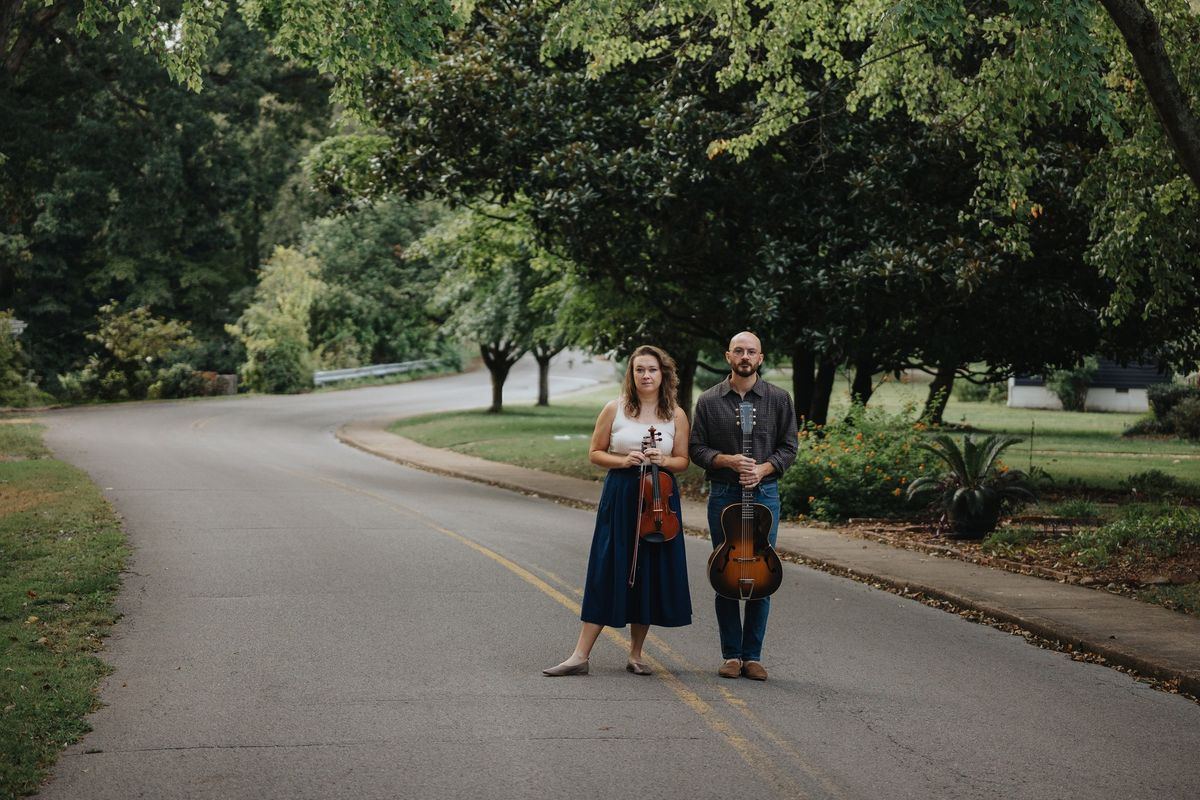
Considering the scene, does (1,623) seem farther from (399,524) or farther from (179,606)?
(399,524)

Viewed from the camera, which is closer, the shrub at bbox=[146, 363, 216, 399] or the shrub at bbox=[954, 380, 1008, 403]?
the shrub at bbox=[146, 363, 216, 399]

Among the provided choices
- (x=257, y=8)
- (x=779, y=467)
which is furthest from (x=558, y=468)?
(x=779, y=467)

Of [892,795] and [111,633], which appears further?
[111,633]

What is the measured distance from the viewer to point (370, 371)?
58594mm

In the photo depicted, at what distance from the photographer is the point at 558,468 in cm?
2636

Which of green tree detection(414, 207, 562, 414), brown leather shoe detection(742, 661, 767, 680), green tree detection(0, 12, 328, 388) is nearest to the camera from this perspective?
brown leather shoe detection(742, 661, 767, 680)

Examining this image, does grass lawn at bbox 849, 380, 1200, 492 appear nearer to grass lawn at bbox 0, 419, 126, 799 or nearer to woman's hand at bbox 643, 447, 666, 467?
woman's hand at bbox 643, 447, 666, 467

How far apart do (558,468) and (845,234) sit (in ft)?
27.3

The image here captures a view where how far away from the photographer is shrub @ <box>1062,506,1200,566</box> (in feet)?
44.5

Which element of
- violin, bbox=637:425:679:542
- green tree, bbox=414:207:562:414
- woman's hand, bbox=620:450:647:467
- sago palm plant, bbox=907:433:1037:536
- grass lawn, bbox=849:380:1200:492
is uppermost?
green tree, bbox=414:207:562:414

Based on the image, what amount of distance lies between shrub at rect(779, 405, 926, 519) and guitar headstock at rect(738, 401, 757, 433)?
952cm

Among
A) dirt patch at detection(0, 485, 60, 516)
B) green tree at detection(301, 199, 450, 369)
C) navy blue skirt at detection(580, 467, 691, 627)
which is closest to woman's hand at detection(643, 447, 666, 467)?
navy blue skirt at detection(580, 467, 691, 627)

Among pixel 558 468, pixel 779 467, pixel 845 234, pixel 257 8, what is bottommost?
pixel 558 468

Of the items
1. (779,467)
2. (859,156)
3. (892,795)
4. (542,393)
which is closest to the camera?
(892,795)
